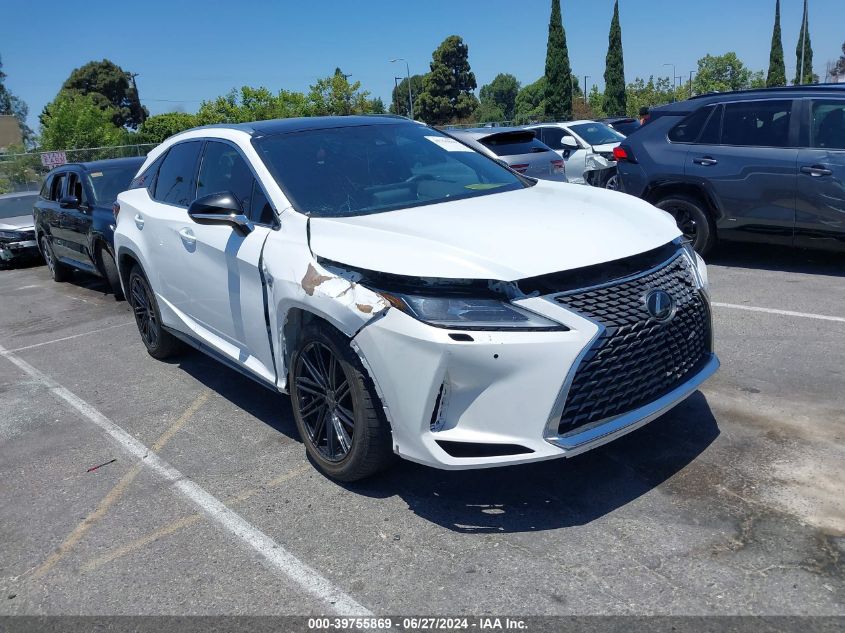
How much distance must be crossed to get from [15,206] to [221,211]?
12.1 m

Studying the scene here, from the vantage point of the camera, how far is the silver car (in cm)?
1025

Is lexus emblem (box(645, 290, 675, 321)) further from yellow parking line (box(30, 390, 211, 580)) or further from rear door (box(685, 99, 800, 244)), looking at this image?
rear door (box(685, 99, 800, 244))

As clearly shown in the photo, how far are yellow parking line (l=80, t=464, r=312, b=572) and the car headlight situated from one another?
1.42m

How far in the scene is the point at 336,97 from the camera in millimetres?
57438

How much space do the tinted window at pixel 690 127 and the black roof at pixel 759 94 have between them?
0.09 m

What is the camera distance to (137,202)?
5.87 metres

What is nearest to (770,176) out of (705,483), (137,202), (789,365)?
(789,365)

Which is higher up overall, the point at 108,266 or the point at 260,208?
the point at 260,208

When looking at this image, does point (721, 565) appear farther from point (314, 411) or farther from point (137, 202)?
point (137, 202)

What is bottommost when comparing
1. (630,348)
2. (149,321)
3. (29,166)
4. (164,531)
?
(164,531)

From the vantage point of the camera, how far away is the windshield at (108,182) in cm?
962

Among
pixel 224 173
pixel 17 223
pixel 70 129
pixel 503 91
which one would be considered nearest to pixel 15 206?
pixel 17 223

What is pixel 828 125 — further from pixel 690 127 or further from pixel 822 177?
pixel 690 127

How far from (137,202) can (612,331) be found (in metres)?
4.13
